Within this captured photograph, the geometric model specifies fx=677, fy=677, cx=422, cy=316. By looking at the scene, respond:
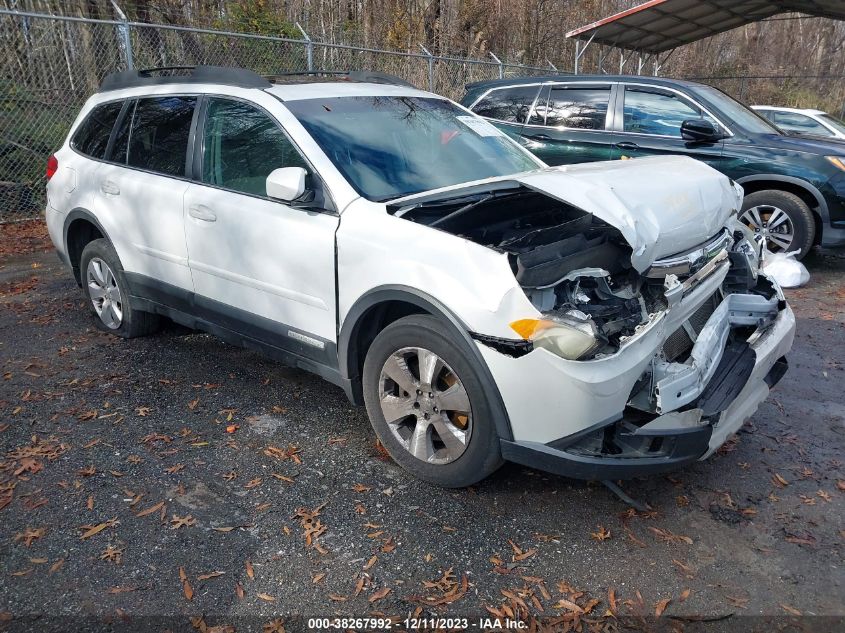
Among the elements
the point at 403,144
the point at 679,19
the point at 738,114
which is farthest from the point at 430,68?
the point at 403,144

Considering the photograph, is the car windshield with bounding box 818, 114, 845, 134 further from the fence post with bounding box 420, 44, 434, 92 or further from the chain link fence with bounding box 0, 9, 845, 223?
the chain link fence with bounding box 0, 9, 845, 223

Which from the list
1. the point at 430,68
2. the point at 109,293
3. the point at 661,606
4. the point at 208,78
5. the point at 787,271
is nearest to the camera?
the point at 661,606

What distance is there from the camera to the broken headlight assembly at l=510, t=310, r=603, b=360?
268cm

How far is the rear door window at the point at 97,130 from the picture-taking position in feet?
16.1

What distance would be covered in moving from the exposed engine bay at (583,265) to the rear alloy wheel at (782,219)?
3.91 m

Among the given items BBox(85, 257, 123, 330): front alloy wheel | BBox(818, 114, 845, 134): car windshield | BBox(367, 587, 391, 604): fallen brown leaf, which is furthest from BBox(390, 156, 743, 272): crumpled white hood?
BBox(818, 114, 845, 134): car windshield

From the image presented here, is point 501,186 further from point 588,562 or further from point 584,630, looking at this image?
point 584,630

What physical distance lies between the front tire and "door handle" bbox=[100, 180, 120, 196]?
8.12 feet

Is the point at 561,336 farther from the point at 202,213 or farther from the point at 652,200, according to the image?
the point at 202,213

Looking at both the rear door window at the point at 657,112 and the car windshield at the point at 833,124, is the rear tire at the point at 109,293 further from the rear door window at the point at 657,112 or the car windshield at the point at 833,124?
the car windshield at the point at 833,124

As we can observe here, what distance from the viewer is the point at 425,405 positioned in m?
3.13

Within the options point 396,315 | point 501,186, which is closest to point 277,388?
point 396,315

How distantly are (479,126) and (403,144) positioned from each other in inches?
32.5

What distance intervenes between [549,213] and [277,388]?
202cm
